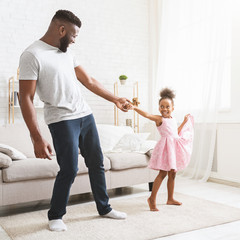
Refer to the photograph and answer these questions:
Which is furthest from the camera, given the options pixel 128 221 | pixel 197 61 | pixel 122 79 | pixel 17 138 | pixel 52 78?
pixel 122 79

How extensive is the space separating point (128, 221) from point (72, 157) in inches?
25.4

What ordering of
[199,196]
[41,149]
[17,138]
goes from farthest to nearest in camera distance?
1. [17,138]
2. [199,196]
3. [41,149]

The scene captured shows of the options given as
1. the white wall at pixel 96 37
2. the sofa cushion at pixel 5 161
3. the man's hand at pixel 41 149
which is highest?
the white wall at pixel 96 37

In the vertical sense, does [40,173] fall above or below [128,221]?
above

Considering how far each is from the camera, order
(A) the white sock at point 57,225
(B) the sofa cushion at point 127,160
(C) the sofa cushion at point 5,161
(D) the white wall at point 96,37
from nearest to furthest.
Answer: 1. (A) the white sock at point 57,225
2. (C) the sofa cushion at point 5,161
3. (B) the sofa cushion at point 127,160
4. (D) the white wall at point 96,37

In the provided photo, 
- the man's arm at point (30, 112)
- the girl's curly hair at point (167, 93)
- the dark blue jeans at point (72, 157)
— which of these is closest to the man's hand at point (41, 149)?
the man's arm at point (30, 112)

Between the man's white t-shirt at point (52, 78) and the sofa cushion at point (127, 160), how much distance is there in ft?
3.43

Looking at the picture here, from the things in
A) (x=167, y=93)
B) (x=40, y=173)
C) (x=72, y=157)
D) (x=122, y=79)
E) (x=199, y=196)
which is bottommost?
(x=199, y=196)

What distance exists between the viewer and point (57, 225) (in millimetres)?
2197

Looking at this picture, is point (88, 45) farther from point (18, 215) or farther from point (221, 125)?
point (18, 215)

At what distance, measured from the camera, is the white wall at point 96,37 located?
4.06m

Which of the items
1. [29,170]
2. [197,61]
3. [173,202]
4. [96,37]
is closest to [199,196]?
[173,202]

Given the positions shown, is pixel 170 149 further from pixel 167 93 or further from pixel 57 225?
pixel 57 225

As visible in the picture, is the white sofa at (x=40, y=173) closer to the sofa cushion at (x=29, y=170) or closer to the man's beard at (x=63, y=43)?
the sofa cushion at (x=29, y=170)
